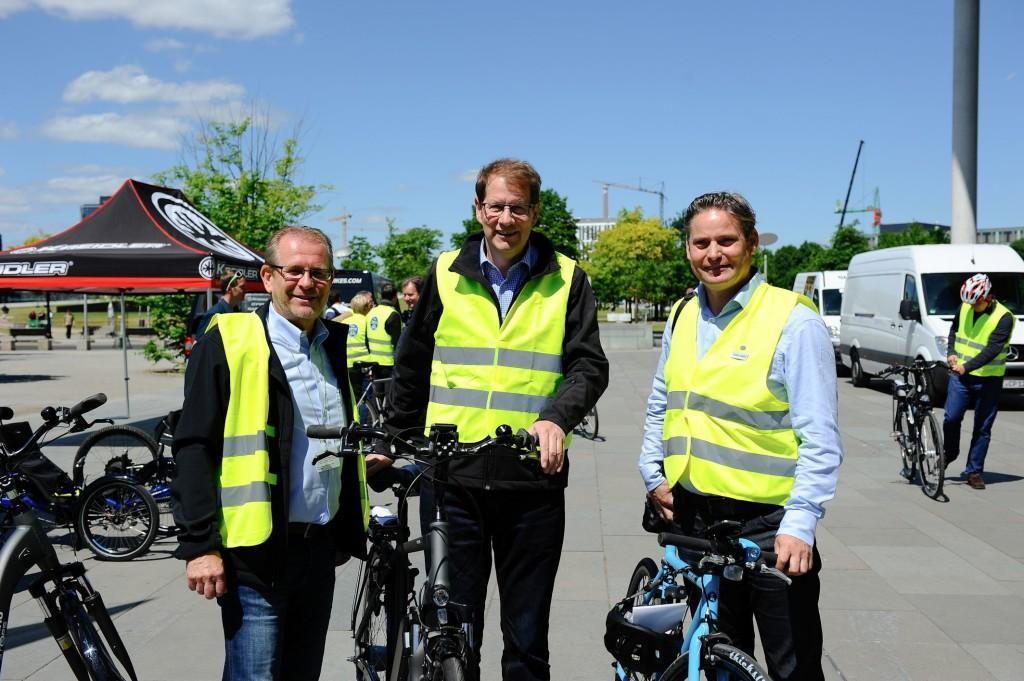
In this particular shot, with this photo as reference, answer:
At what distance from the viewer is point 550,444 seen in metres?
2.87

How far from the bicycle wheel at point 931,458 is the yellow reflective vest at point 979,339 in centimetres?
76

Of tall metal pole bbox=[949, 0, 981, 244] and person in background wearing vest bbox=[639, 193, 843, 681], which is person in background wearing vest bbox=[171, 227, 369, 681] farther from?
tall metal pole bbox=[949, 0, 981, 244]

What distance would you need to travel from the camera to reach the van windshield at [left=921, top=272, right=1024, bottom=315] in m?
16.4

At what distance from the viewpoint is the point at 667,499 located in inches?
125

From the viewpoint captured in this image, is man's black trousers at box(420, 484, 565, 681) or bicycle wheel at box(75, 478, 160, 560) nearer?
man's black trousers at box(420, 484, 565, 681)

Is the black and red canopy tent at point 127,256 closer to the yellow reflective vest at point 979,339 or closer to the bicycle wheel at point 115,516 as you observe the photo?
the bicycle wheel at point 115,516

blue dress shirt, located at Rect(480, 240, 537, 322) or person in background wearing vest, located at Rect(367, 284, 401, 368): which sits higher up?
blue dress shirt, located at Rect(480, 240, 537, 322)

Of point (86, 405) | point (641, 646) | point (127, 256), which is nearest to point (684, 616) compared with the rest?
point (641, 646)

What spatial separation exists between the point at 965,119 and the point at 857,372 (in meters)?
9.43

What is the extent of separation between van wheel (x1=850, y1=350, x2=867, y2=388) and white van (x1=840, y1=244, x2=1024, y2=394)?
38 cm

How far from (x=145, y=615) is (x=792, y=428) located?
4155 millimetres

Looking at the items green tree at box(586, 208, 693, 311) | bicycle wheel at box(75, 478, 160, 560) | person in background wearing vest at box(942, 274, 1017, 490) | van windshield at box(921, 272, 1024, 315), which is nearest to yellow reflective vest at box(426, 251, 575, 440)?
bicycle wheel at box(75, 478, 160, 560)

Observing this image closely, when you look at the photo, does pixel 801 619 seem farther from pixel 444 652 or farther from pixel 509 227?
pixel 509 227

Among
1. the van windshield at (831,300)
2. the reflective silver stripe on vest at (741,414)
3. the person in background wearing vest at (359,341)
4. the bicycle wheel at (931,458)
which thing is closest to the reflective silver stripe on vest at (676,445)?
the reflective silver stripe on vest at (741,414)
